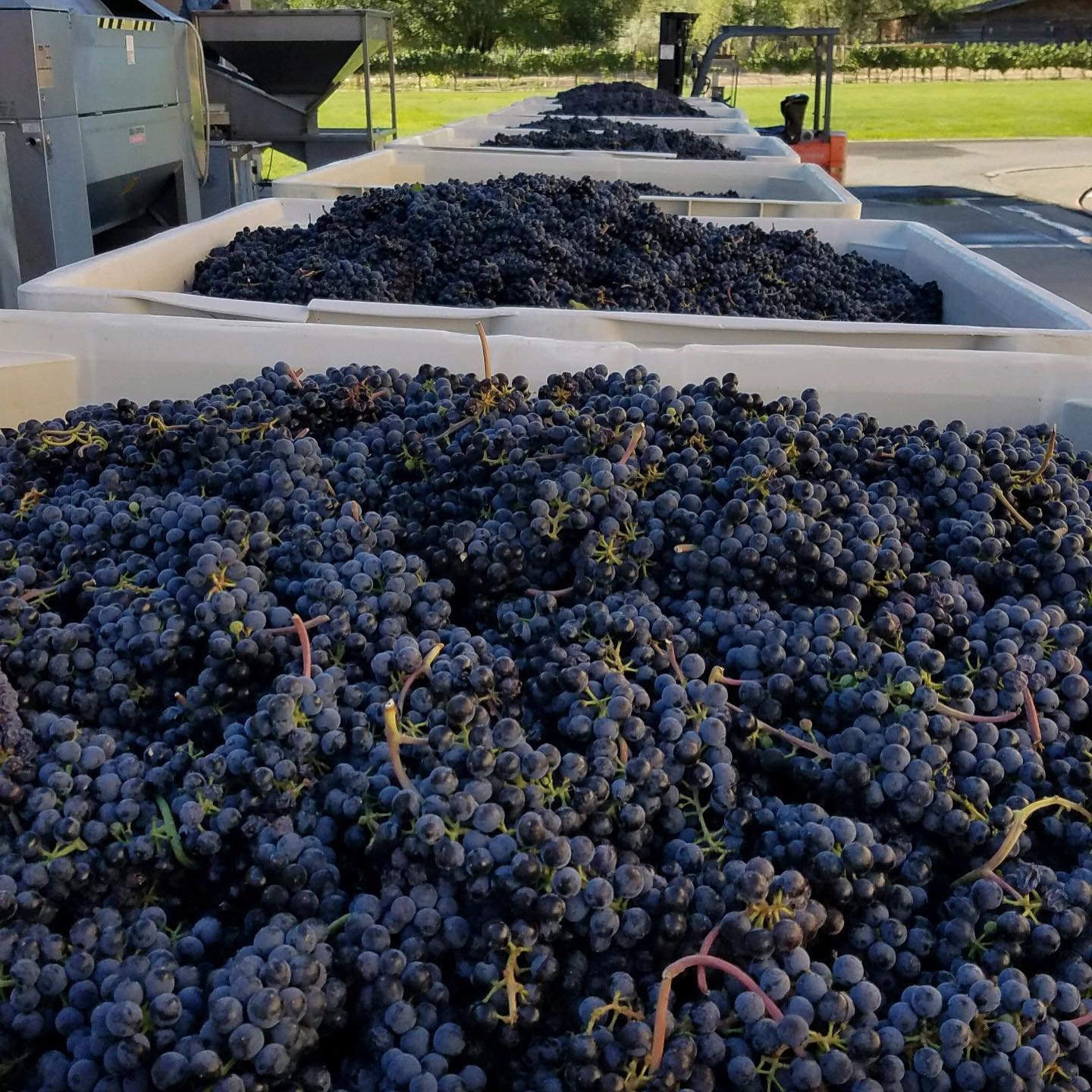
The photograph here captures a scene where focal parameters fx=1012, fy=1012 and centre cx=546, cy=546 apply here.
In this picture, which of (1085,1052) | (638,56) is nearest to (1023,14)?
(638,56)

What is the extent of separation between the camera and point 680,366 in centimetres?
163

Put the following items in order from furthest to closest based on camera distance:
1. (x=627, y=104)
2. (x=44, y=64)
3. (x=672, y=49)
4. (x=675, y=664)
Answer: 1. (x=672, y=49)
2. (x=627, y=104)
3. (x=44, y=64)
4. (x=675, y=664)

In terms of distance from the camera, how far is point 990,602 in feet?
3.63

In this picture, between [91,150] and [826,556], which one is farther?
[91,150]

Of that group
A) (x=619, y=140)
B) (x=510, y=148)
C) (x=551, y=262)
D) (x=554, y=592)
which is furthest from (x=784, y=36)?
(x=554, y=592)

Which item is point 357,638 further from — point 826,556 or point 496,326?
point 496,326

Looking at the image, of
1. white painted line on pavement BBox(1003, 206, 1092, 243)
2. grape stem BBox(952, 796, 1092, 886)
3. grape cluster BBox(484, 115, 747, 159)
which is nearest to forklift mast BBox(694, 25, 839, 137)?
white painted line on pavement BBox(1003, 206, 1092, 243)

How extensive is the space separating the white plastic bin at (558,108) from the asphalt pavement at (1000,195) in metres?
3.08

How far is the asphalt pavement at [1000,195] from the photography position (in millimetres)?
9062

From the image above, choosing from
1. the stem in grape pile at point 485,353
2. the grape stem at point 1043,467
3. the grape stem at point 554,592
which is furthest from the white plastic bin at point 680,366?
the grape stem at point 554,592

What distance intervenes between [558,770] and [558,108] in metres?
6.68

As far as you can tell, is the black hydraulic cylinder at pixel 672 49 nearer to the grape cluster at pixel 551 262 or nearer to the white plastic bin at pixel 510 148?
the white plastic bin at pixel 510 148

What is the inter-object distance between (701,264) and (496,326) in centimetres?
94

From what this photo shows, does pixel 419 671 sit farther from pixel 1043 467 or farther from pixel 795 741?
pixel 1043 467
